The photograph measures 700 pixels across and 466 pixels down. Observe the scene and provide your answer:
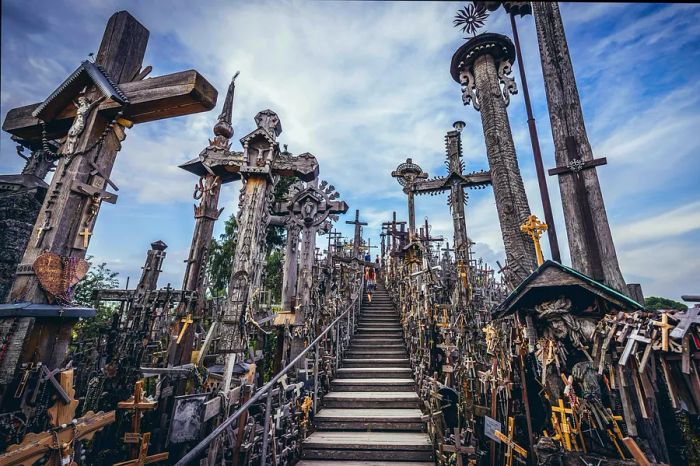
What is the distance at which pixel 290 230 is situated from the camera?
10.1 metres

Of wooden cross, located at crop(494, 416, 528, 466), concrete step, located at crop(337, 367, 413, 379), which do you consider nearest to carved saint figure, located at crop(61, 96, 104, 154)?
wooden cross, located at crop(494, 416, 528, 466)

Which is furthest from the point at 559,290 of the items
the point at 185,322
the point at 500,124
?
the point at 185,322

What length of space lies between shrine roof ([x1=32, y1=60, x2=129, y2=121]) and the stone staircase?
19.4 feet

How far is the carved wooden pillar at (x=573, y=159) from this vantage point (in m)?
5.45

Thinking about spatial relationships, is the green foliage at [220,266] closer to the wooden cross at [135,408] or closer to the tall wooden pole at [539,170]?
the wooden cross at [135,408]

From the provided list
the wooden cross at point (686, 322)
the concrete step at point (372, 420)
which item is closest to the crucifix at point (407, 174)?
the concrete step at point (372, 420)

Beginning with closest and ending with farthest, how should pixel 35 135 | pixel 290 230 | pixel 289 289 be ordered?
pixel 35 135 → pixel 289 289 → pixel 290 230

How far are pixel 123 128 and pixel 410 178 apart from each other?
1533 centimetres

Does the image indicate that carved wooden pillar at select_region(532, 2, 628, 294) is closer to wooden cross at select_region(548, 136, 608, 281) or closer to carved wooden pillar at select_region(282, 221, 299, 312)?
wooden cross at select_region(548, 136, 608, 281)

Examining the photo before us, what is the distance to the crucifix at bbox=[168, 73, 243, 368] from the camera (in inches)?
313

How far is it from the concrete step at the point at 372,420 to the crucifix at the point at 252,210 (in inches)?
85.5

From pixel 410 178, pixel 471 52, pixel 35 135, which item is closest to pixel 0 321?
pixel 35 135

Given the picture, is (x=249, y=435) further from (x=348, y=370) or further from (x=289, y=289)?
(x=289, y=289)

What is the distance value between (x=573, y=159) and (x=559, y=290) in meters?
2.90
